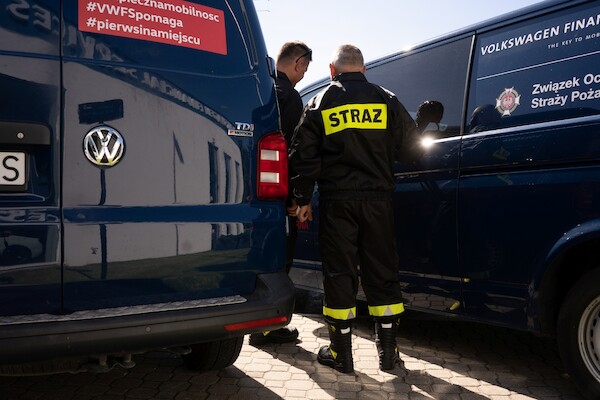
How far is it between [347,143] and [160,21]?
126 centimetres

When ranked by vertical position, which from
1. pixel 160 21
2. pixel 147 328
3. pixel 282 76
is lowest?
pixel 147 328

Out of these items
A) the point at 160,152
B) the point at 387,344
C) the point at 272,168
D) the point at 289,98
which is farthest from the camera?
the point at 289,98

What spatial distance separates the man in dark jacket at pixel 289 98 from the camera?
386 centimetres

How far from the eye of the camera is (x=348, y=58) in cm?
341

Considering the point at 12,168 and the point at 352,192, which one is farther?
the point at 352,192

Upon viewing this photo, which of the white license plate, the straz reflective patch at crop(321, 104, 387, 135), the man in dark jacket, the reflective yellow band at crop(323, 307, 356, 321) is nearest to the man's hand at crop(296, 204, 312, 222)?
the man in dark jacket

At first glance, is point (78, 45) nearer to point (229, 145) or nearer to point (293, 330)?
point (229, 145)

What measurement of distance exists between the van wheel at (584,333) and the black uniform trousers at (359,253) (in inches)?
36.3

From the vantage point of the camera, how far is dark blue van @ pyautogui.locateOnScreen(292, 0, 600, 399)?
2723 millimetres

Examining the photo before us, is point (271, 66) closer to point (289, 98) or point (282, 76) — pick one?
point (289, 98)

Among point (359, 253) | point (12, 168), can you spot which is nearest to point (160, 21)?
point (12, 168)

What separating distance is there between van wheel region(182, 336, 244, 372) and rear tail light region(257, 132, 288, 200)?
0.96 m

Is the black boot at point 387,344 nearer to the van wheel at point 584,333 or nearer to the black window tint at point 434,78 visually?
the van wheel at point 584,333

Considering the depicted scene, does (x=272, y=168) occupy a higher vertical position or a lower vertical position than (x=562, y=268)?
higher
